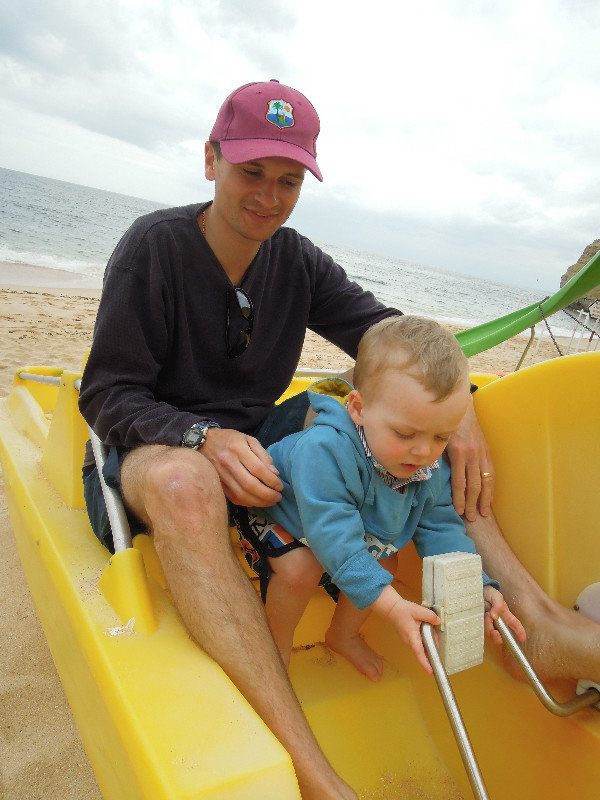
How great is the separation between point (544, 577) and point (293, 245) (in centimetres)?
116

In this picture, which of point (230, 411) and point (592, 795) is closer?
point (592, 795)

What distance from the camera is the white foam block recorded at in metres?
1.01

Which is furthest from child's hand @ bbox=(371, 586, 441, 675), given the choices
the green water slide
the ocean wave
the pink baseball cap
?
the ocean wave

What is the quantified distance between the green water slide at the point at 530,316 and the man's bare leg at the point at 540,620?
1517 millimetres

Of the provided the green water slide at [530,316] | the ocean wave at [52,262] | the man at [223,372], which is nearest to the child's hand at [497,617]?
the man at [223,372]

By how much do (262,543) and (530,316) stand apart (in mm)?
2514

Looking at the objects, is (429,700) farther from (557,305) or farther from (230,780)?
(557,305)

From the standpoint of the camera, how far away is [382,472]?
4.12 feet

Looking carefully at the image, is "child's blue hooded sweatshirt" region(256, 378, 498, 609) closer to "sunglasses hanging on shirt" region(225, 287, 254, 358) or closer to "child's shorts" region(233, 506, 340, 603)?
"child's shorts" region(233, 506, 340, 603)

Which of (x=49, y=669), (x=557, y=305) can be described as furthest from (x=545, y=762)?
(x=557, y=305)

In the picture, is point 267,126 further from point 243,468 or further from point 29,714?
point 29,714

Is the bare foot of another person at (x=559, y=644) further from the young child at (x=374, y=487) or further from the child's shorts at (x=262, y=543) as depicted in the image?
the child's shorts at (x=262, y=543)

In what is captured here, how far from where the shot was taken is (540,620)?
1.27 m

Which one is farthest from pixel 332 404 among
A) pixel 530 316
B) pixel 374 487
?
pixel 530 316
